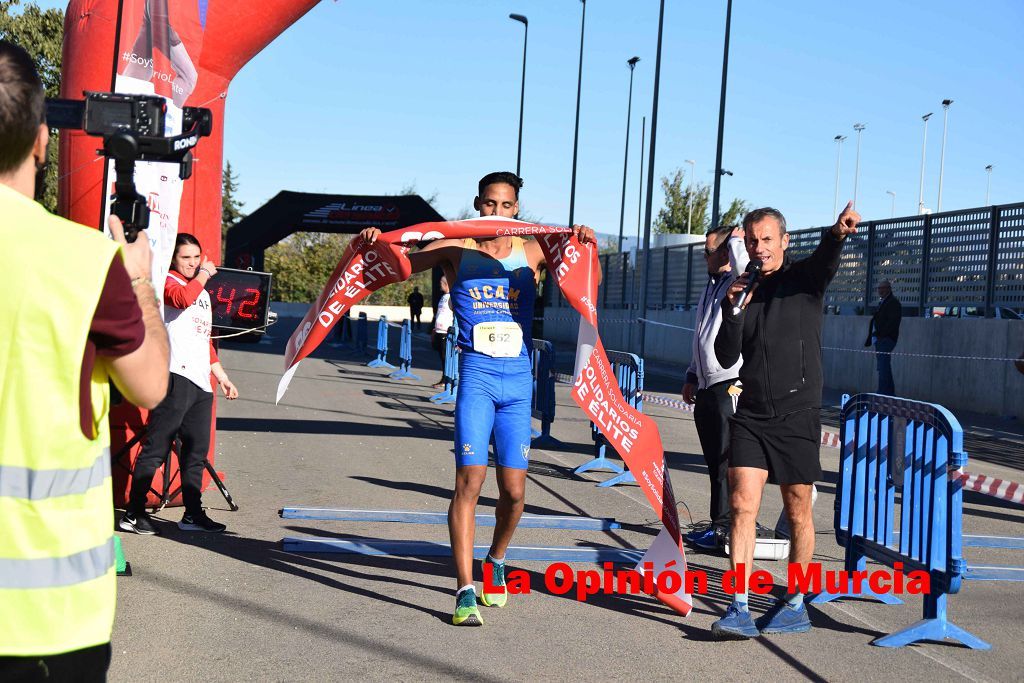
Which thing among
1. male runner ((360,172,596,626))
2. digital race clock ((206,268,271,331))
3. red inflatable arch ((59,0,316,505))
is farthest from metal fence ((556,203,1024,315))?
male runner ((360,172,596,626))

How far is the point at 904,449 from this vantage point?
584cm

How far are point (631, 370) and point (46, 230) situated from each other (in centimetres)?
918

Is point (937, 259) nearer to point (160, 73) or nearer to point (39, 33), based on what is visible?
point (160, 73)

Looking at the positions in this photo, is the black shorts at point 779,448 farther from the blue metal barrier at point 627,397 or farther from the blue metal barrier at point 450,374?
the blue metal barrier at point 450,374

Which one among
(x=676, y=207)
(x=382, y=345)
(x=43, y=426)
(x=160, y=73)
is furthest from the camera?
(x=676, y=207)

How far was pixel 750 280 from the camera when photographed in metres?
5.65

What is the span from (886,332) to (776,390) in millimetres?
14118

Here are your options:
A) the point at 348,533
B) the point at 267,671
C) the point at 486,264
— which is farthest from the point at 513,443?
the point at 348,533

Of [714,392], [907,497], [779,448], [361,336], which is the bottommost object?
[361,336]

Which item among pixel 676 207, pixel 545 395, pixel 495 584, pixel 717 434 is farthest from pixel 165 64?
pixel 676 207

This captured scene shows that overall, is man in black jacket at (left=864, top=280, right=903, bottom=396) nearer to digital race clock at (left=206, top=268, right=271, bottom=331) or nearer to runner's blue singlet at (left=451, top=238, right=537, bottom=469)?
digital race clock at (left=206, top=268, right=271, bottom=331)

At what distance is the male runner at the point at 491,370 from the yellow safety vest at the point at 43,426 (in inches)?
136

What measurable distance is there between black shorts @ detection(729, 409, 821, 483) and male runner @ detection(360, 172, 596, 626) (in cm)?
107

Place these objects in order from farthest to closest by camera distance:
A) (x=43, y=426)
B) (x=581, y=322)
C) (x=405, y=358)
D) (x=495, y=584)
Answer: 1. (x=405, y=358)
2. (x=581, y=322)
3. (x=495, y=584)
4. (x=43, y=426)
